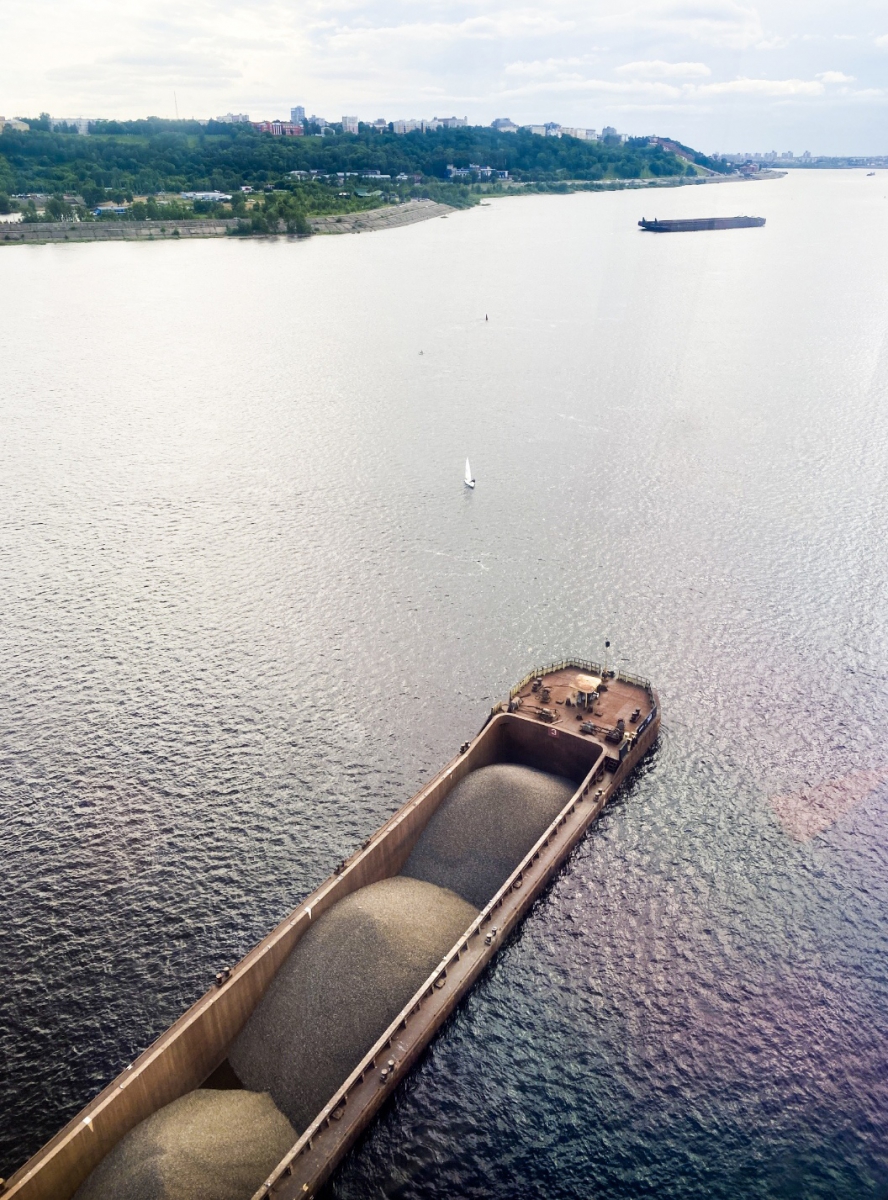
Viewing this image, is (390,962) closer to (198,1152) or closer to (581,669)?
(198,1152)

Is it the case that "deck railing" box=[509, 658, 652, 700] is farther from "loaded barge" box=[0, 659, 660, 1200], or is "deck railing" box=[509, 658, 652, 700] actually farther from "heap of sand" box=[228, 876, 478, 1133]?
"heap of sand" box=[228, 876, 478, 1133]

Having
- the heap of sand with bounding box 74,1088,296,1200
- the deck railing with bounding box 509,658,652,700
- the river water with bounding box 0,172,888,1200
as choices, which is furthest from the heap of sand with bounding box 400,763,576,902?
the heap of sand with bounding box 74,1088,296,1200

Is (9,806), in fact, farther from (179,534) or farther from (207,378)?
(207,378)

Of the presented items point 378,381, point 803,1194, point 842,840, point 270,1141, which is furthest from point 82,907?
point 378,381

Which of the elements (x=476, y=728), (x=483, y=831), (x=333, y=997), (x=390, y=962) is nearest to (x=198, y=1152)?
(x=333, y=997)

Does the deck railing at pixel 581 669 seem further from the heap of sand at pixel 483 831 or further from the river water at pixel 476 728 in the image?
the heap of sand at pixel 483 831

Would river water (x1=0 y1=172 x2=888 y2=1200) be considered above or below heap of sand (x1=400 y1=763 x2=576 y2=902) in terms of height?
below

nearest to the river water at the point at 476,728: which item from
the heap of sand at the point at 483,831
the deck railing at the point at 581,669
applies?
the heap of sand at the point at 483,831
